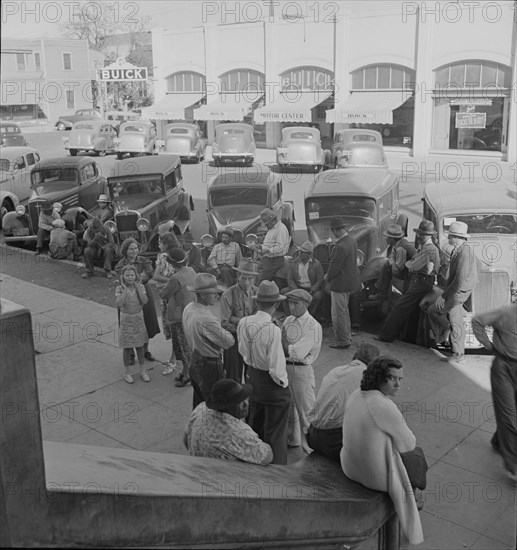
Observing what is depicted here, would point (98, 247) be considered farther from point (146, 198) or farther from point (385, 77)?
point (385, 77)

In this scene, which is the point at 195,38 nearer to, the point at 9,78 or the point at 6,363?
the point at 9,78

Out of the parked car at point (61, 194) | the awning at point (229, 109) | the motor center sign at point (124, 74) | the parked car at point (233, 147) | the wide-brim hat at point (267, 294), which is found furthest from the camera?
the motor center sign at point (124, 74)

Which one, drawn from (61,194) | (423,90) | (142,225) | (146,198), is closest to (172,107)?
(423,90)

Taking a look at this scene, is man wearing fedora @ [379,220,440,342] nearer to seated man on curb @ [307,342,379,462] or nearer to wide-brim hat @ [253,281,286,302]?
wide-brim hat @ [253,281,286,302]

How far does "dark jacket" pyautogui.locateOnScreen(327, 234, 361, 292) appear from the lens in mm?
9234

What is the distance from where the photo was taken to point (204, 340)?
21.8 ft

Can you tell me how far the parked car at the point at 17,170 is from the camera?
19.5 metres

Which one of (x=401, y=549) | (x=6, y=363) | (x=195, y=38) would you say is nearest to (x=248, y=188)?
A: (x=401, y=549)

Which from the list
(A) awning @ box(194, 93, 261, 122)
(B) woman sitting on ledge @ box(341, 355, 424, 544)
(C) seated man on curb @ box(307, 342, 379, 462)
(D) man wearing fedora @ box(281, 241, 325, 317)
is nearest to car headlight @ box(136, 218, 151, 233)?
(D) man wearing fedora @ box(281, 241, 325, 317)

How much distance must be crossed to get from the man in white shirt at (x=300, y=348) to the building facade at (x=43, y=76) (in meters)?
62.2

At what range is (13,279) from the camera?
13719 millimetres

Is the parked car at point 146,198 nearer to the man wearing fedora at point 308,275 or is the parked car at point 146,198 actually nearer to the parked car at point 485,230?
the man wearing fedora at point 308,275

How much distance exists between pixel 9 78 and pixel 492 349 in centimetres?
6573

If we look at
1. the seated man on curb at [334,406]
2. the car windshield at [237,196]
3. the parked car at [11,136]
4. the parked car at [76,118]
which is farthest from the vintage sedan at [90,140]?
the seated man on curb at [334,406]
